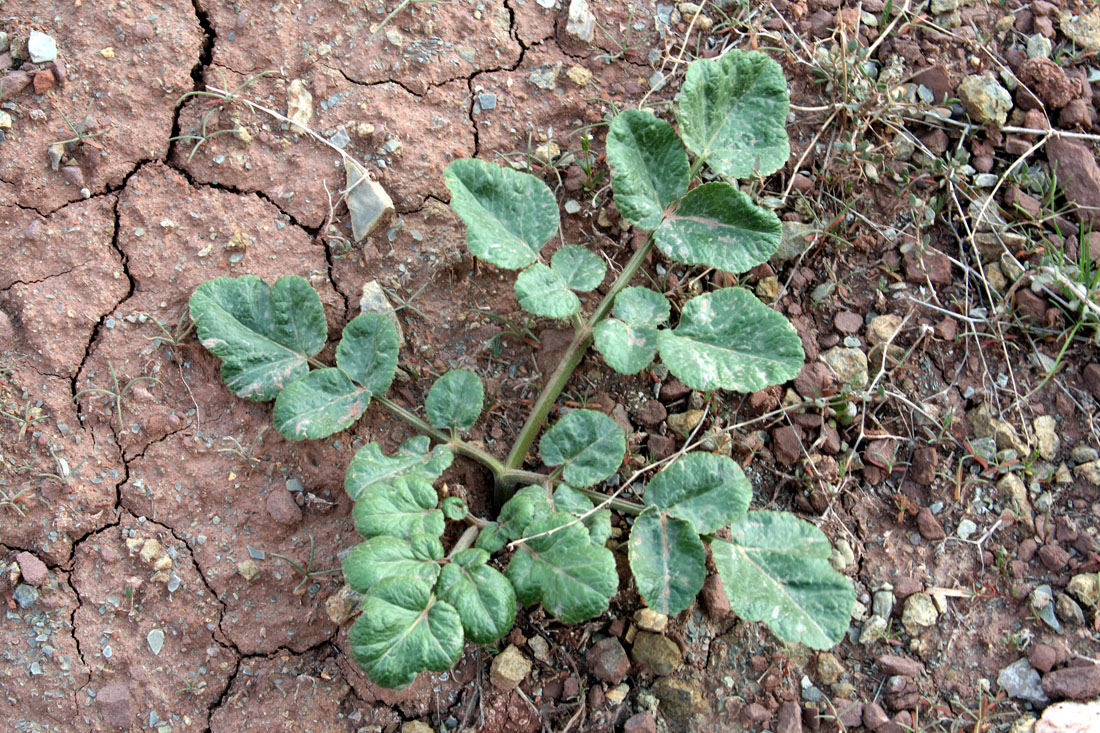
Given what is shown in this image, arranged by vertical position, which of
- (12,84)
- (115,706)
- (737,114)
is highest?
(737,114)

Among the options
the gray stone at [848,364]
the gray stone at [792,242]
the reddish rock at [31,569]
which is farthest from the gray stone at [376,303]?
the gray stone at [848,364]

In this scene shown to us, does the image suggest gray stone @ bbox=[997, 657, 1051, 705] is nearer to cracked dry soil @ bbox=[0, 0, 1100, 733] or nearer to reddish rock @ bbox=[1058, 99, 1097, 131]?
cracked dry soil @ bbox=[0, 0, 1100, 733]

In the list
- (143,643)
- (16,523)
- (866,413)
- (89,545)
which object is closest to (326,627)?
(143,643)

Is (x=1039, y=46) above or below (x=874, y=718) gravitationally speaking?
above

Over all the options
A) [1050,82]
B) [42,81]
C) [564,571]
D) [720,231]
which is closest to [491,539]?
[564,571]

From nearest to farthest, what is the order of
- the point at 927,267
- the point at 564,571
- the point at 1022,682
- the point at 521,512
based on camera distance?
the point at 564,571 < the point at 521,512 < the point at 1022,682 < the point at 927,267

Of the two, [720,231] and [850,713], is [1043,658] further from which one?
[720,231]

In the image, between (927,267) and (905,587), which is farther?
(927,267)
